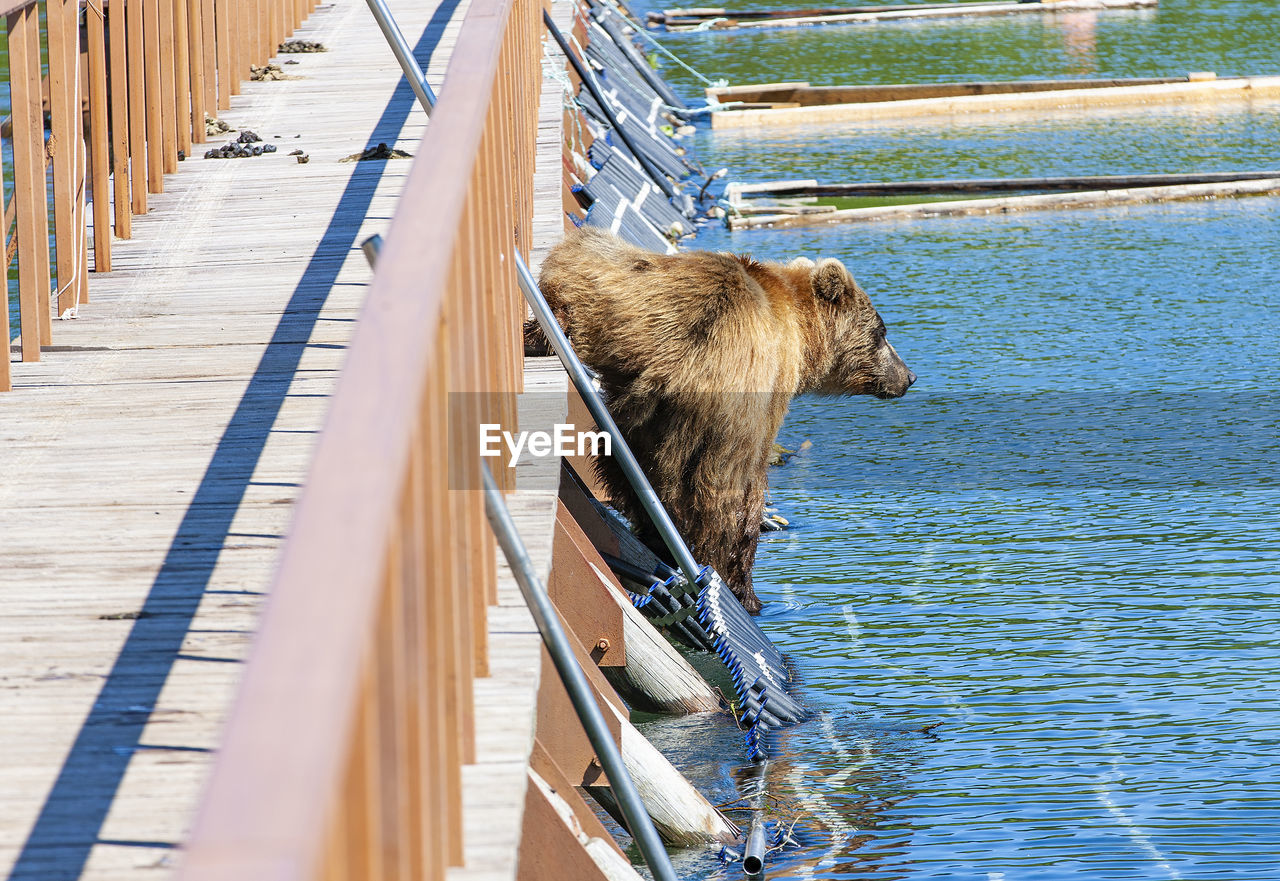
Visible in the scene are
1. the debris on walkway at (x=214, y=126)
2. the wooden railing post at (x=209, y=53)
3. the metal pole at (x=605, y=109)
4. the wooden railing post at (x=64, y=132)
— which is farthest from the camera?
the metal pole at (x=605, y=109)

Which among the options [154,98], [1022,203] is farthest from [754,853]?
[1022,203]

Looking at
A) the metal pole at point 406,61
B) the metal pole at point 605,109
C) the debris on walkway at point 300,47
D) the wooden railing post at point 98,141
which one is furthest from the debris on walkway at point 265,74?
the wooden railing post at point 98,141

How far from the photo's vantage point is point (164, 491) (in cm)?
403

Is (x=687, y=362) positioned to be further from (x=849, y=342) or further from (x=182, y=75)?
(x=182, y=75)

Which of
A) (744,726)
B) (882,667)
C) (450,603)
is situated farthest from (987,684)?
(450,603)

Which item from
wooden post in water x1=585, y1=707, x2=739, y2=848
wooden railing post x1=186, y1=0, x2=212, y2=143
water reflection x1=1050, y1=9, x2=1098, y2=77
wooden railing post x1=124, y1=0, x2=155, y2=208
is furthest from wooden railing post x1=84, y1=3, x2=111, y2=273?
water reflection x1=1050, y1=9, x2=1098, y2=77

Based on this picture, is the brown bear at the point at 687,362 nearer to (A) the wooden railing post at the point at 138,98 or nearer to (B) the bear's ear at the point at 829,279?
(B) the bear's ear at the point at 829,279

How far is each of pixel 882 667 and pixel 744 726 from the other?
1057 millimetres

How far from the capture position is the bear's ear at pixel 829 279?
22.8ft

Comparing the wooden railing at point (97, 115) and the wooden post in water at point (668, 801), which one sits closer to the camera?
the wooden railing at point (97, 115)

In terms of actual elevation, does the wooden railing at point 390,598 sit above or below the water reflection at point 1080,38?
above

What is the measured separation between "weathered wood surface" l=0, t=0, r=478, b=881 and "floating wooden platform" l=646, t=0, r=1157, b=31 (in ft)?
65.5

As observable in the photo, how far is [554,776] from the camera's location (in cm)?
→ 406

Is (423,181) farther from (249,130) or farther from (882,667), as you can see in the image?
(249,130)
